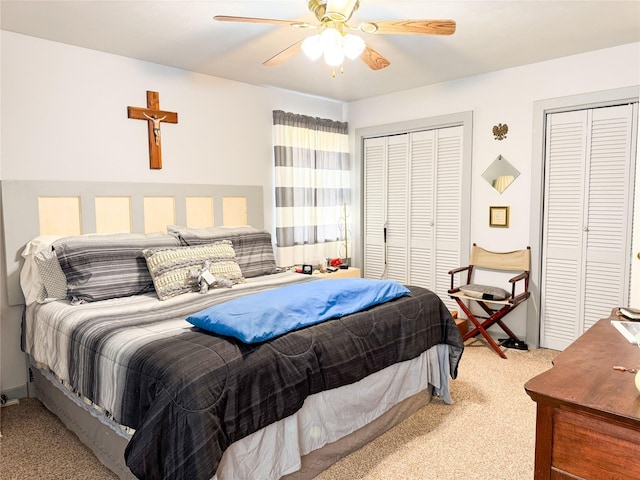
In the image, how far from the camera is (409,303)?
8.57 feet

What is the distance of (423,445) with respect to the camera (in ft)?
→ 7.74

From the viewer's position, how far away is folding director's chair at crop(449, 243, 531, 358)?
363cm

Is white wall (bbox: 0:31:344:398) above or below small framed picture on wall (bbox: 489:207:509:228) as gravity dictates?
above

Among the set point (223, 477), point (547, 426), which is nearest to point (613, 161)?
point (547, 426)

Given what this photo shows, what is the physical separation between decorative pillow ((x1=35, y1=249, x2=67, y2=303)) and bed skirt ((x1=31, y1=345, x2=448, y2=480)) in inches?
18.3

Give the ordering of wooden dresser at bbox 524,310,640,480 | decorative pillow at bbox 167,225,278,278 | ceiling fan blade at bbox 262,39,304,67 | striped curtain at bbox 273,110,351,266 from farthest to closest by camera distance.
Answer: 1. striped curtain at bbox 273,110,351,266
2. decorative pillow at bbox 167,225,278,278
3. ceiling fan blade at bbox 262,39,304,67
4. wooden dresser at bbox 524,310,640,480

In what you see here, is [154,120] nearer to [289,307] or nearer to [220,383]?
[289,307]

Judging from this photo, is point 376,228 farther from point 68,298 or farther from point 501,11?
point 68,298

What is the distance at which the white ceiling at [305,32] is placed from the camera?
2.52 metres

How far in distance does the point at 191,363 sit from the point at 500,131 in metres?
3.37

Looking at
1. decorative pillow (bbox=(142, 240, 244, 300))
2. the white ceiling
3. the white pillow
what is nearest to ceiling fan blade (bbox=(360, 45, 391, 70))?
the white ceiling

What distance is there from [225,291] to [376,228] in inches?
96.9

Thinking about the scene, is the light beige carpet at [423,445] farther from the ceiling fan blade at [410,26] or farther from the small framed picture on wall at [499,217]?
the ceiling fan blade at [410,26]

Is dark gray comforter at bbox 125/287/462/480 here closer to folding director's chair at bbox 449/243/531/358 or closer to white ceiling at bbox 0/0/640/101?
folding director's chair at bbox 449/243/531/358
